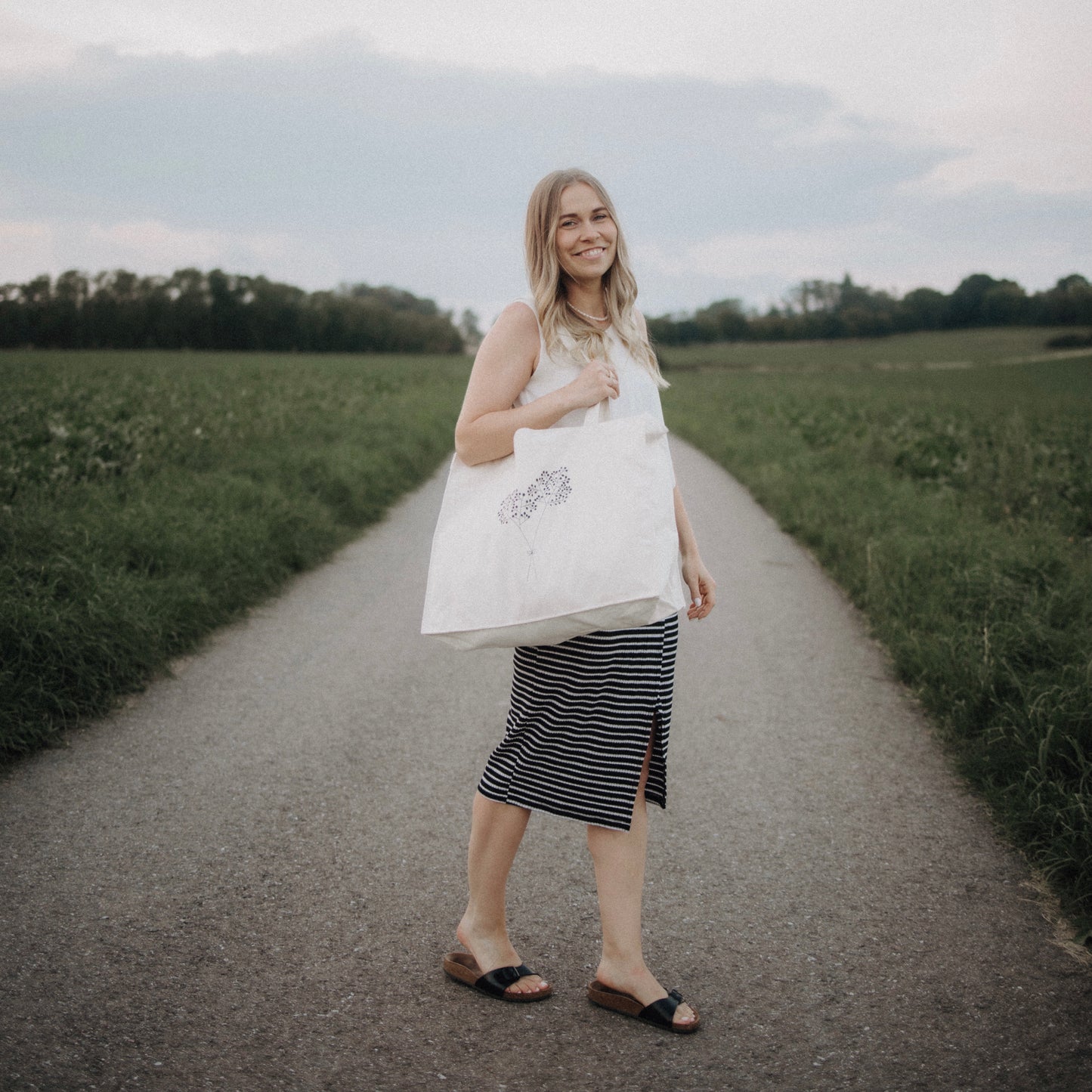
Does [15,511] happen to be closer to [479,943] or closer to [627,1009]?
[479,943]

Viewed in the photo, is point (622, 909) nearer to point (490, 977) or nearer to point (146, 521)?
point (490, 977)

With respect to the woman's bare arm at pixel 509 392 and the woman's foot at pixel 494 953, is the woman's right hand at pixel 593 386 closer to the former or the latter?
the woman's bare arm at pixel 509 392

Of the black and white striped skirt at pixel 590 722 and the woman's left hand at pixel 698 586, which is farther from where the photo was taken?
the woman's left hand at pixel 698 586

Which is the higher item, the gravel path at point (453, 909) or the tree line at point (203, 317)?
the tree line at point (203, 317)

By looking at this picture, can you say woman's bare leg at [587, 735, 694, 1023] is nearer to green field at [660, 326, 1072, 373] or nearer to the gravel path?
the gravel path

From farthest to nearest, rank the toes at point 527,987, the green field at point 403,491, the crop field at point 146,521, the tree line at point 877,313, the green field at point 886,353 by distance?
the green field at point 886,353 < the tree line at point 877,313 < the crop field at point 146,521 < the green field at point 403,491 < the toes at point 527,987

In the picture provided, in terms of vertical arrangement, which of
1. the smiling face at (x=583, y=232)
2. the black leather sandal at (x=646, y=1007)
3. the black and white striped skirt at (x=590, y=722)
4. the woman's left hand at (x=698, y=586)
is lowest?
the black leather sandal at (x=646, y=1007)

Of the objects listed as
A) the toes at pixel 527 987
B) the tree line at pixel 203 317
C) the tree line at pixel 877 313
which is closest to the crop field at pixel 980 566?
the toes at pixel 527 987

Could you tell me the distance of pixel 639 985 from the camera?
216 centimetres

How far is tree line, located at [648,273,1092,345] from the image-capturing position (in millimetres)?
45219

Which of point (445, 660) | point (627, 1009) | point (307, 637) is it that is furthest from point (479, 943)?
point (307, 637)

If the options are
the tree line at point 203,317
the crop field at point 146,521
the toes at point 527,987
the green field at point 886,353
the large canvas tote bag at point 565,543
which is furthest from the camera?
the tree line at point 203,317

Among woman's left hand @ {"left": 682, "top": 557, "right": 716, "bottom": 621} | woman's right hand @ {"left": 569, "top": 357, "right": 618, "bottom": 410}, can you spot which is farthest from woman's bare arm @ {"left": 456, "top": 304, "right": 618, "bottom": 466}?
woman's left hand @ {"left": 682, "top": 557, "right": 716, "bottom": 621}

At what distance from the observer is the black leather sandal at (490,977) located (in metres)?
2.24
